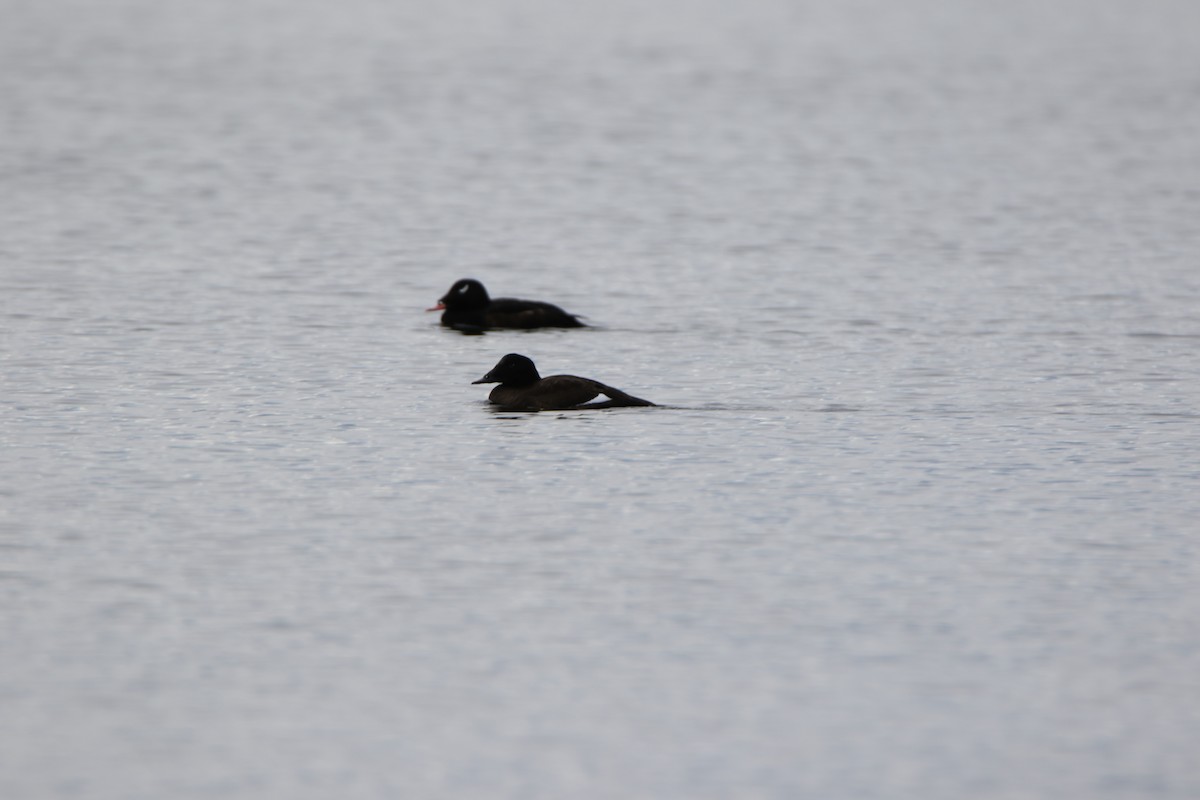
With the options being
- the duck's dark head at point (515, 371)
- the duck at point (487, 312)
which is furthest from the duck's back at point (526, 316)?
the duck's dark head at point (515, 371)

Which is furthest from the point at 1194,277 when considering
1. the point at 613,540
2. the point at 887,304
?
the point at 613,540

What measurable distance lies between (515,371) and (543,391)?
12.8 inches

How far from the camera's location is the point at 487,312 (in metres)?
20.6

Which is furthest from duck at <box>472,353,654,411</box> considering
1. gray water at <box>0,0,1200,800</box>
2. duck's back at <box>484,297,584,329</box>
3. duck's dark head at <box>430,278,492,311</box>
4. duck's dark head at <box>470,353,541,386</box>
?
duck's dark head at <box>430,278,492,311</box>

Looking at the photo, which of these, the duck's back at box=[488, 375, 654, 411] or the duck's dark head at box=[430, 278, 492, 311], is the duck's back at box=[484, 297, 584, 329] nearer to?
the duck's dark head at box=[430, 278, 492, 311]

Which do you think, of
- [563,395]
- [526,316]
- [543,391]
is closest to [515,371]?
[543,391]

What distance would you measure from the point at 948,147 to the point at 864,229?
10.2 meters

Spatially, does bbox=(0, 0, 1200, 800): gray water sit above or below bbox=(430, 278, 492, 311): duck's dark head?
below

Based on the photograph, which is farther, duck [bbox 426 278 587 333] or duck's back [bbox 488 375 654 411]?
duck [bbox 426 278 587 333]

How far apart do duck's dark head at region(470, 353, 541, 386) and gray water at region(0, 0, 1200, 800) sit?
1.61 feet

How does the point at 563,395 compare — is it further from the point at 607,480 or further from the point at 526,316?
the point at 526,316

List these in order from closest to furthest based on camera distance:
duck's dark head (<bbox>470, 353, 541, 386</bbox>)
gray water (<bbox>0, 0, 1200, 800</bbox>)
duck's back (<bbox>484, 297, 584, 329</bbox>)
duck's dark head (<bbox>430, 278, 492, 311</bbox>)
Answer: gray water (<bbox>0, 0, 1200, 800</bbox>) → duck's dark head (<bbox>470, 353, 541, 386</bbox>) → duck's back (<bbox>484, 297, 584, 329</bbox>) → duck's dark head (<bbox>430, 278, 492, 311</bbox>)

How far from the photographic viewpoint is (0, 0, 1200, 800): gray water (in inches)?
366

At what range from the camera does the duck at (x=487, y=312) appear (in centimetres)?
2041
